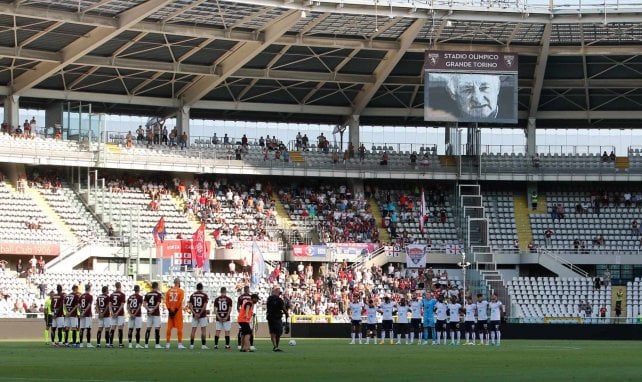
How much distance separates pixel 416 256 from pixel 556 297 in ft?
23.3

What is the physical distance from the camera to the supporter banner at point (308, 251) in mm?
63094

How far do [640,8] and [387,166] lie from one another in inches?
681

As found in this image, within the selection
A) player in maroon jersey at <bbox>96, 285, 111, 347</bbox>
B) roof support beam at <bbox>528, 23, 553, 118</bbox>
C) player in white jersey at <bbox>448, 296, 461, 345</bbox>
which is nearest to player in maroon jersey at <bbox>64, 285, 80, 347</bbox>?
player in maroon jersey at <bbox>96, 285, 111, 347</bbox>

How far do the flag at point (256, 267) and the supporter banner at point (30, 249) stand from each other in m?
8.83

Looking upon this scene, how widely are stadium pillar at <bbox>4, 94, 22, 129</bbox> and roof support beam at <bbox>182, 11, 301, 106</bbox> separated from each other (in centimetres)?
897

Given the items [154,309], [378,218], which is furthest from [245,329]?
[378,218]

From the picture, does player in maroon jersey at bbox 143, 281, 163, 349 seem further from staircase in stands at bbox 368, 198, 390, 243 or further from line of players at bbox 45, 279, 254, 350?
staircase in stands at bbox 368, 198, 390, 243

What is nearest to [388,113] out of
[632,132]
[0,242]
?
[632,132]

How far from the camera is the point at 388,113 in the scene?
7062 centimetres

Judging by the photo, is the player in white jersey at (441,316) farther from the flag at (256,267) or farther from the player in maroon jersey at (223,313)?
the flag at (256,267)

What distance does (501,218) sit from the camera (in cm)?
6912

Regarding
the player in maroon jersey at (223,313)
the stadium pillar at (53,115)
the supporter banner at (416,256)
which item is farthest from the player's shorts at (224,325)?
the stadium pillar at (53,115)

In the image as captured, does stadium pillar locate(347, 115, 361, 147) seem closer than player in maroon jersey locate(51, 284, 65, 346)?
No

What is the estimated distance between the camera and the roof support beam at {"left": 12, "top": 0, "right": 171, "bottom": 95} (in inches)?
2057
